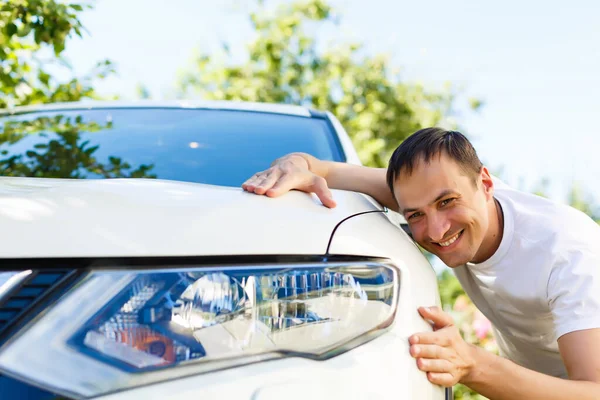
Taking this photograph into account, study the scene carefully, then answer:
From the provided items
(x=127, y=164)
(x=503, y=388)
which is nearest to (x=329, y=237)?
(x=503, y=388)

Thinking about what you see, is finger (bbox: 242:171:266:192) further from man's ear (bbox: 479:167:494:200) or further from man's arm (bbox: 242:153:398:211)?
man's ear (bbox: 479:167:494:200)

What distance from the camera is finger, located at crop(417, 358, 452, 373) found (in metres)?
1.36

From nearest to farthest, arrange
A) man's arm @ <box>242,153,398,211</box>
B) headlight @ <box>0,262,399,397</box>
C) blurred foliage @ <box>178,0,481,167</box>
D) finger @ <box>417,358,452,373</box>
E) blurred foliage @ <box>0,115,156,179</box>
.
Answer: headlight @ <box>0,262,399,397</box> < finger @ <box>417,358,452,373</box> < man's arm @ <box>242,153,398,211</box> < blurred foliage @ <box>0,115,156,179</box> < blurred foliage @ <box>178,0,481,167</box>

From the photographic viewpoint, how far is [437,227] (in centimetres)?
190

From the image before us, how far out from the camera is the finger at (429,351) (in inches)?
53.7

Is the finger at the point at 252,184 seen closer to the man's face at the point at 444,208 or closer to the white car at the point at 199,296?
the white car at the point at 199,296

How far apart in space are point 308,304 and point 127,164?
1190mm

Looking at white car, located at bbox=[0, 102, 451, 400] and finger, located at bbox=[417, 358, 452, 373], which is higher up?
white car, located at bbox=[0, 102, 451, 400]

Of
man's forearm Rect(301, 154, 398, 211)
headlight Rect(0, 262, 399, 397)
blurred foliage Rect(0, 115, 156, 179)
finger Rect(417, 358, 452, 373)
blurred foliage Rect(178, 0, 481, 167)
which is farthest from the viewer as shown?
blurred foliage Rect(178, 0, 481, 167)

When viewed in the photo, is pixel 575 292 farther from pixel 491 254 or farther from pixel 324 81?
pixel 324 81

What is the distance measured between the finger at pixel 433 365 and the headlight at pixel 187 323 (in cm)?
10

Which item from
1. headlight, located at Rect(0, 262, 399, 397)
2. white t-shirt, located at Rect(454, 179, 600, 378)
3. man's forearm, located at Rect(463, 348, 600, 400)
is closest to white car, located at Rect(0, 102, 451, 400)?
headlight, located at Rect(0, 262, 399, 397)

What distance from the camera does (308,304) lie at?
51.8 inches

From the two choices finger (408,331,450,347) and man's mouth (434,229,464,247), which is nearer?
finger (408,331,450,347)
